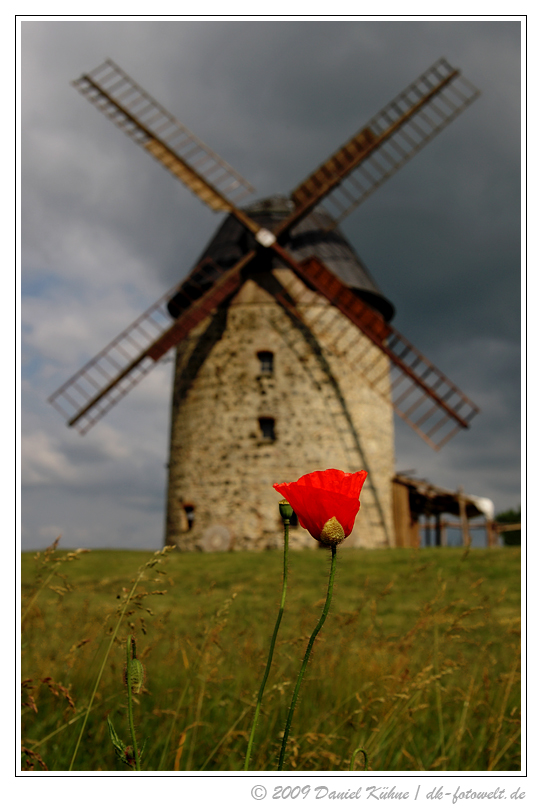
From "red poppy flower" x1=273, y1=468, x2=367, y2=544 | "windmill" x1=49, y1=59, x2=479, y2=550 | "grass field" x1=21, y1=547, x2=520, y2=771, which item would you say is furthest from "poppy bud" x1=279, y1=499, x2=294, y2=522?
"windmill" x1=49, y1=59, x2=479, y2=550

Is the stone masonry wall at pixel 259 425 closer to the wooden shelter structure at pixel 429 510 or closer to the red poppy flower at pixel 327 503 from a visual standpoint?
the wooden shelter structure at pixel 429 510

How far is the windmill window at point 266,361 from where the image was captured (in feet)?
50.2

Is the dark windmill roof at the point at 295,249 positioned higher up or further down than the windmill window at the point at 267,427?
higher up

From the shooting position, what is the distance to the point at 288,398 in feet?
48.9

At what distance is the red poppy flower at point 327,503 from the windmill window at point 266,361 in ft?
46.6

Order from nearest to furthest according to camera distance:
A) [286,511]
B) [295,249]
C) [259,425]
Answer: [286,511] < [259,425] < [295,249]

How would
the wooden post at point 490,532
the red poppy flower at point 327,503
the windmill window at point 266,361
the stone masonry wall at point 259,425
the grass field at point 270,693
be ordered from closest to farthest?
the red poppy flower at point 327,503 < the grass field at point 270,693 < the stone masonry wall at point 259,425 < the windmill window at point 266,361 < the wooden post at point 490,532

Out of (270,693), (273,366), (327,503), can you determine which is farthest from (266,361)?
(327,503)

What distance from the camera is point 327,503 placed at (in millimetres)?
1081

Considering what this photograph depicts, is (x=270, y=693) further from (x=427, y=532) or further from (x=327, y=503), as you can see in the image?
(x=427, y=532)

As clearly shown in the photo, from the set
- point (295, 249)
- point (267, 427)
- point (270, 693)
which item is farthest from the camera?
point (295, 249)

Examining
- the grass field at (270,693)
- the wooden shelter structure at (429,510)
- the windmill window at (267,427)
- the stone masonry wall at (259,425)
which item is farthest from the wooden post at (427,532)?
the grass field at (270,693)

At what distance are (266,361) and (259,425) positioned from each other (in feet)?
5.46
